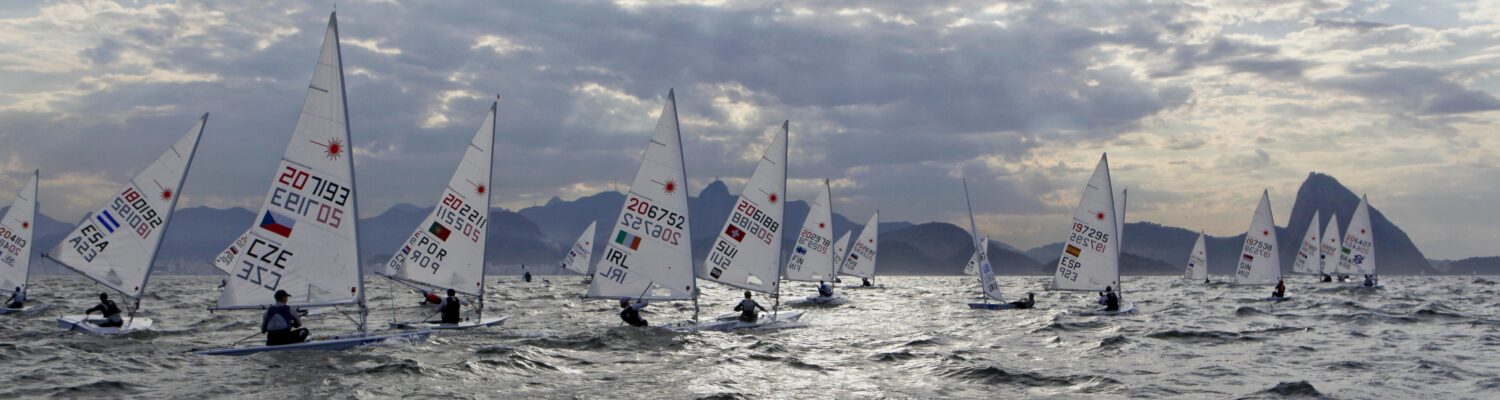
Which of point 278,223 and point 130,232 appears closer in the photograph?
point 278,223

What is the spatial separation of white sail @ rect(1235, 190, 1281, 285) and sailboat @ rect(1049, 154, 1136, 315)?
27256 millimetres

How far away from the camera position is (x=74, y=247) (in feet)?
78.8

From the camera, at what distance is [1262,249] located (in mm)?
59656

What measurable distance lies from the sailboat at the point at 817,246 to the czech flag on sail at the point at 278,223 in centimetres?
3205

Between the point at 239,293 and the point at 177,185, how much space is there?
7.43m

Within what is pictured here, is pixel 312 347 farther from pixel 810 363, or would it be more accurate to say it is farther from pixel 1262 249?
pixel 1262 249

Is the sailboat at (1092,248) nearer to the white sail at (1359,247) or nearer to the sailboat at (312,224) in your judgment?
the sailboat at (312,224)

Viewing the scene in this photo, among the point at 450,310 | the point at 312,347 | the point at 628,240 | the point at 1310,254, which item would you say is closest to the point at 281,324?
the point at 312,347

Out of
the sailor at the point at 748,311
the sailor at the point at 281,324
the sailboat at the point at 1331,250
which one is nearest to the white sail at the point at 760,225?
the sailor at the point at 748,311

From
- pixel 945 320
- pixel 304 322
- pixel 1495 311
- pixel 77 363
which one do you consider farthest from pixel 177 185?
pixel 1495 311

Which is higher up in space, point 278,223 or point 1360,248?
point 1360,248

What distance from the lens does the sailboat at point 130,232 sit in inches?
942

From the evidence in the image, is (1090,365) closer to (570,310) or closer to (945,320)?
(945,320)

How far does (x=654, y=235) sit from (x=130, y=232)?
12.2m
